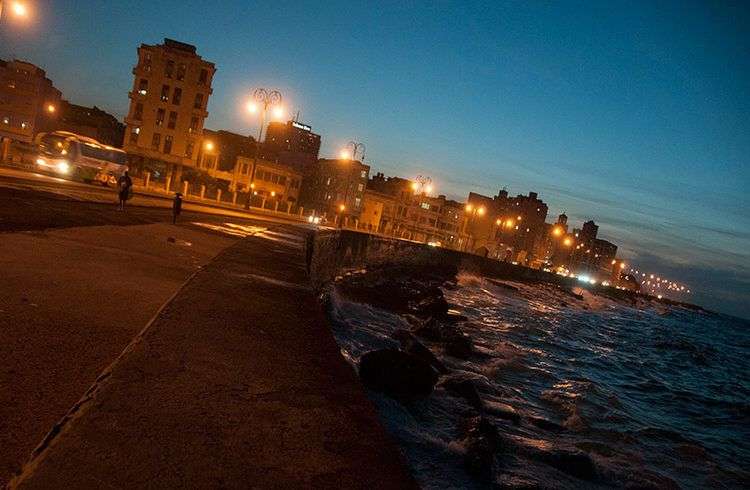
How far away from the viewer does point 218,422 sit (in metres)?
2.34

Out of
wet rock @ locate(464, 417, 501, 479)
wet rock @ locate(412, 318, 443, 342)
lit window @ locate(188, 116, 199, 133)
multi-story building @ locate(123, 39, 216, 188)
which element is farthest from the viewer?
lit window @ locate(188, 116, 199, 133)

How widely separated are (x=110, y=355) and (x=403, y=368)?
672 centimetres

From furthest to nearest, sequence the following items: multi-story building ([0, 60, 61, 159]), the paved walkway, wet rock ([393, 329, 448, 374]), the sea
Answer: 1. multi-story building ([0, 60, 61, 159])
2. wet rock ([393, 329, 448, 374])
3. the sea
4. the paved walkway

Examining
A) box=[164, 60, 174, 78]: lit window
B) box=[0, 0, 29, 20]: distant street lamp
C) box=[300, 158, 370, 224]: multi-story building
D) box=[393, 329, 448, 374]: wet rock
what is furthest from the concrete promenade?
box=[300, 158, 370, 224]: multi-story building

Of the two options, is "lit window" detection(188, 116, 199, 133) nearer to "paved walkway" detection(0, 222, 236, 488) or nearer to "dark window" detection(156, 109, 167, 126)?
"dark window" detection(156, 109, 167, 126)

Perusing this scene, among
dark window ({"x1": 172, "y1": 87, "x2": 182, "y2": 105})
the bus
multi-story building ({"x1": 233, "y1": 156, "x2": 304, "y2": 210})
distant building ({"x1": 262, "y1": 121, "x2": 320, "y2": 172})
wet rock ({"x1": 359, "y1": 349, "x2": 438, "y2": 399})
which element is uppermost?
distant building ({"x1": 262, "y1": 121, "x2": 320, "y2": 172})

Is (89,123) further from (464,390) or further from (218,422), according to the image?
(218,422)

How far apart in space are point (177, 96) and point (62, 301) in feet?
183

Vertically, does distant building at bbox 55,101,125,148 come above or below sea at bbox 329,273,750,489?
above

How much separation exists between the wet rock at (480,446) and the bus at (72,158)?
26.4m

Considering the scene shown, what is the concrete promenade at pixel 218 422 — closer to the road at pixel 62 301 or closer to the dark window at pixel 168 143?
the road at pixel 62 301

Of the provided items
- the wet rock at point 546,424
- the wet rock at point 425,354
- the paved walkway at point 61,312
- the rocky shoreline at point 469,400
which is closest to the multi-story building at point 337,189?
the rocky shoreline at point 469,400

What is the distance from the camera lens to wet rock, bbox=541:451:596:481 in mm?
8031

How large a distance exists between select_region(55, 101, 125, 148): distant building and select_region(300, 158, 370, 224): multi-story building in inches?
1265
